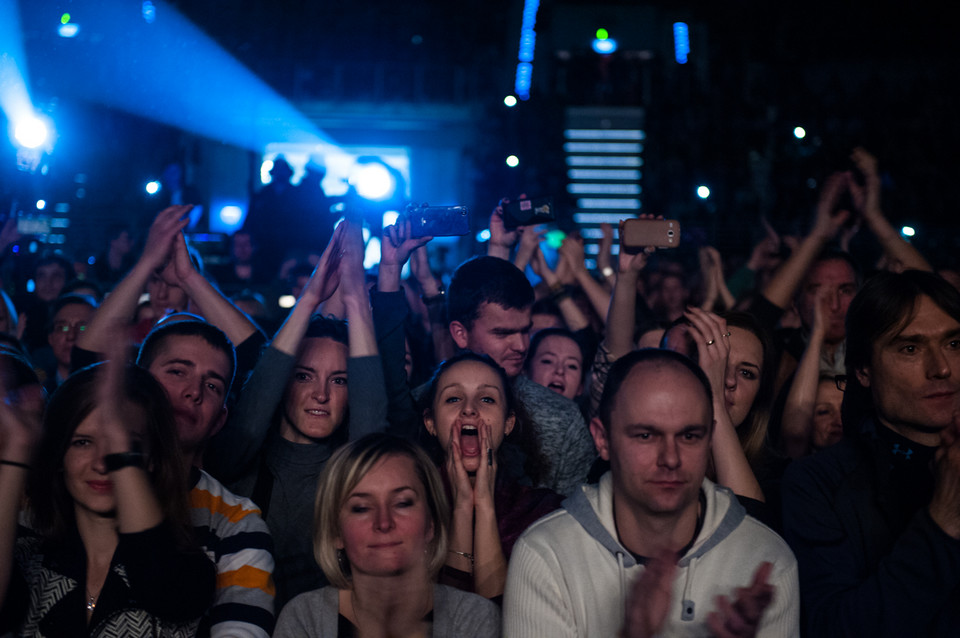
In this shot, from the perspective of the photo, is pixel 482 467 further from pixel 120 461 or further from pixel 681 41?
pixel 681 41

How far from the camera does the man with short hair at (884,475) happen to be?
6.45ft

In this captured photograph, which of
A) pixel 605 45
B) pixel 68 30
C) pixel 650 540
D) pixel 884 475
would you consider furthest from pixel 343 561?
pixel 605 45

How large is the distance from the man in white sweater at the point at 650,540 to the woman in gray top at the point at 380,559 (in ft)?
0.71

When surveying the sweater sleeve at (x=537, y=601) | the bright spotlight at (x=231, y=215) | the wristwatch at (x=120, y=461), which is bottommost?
the sweater sleeve at (x=537, y=601)

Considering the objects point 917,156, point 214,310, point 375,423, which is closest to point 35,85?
point 214,310

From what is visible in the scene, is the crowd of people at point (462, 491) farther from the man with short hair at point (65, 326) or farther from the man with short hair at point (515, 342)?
the man with short hair at point (65, 326)

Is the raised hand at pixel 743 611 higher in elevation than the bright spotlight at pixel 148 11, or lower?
lower

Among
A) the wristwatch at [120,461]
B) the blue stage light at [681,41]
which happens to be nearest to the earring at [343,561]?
the wristwatch at [120,461]

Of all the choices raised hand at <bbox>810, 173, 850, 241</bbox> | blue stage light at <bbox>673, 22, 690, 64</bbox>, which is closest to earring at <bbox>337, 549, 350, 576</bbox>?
raised hand at <bbox>810, 173, 850, 241</bbox>

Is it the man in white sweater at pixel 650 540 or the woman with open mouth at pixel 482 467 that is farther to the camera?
the woman with open mouth at pixel 482 467

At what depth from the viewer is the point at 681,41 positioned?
55.5ft

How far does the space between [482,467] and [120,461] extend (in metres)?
1.03

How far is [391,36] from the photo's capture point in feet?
56.9

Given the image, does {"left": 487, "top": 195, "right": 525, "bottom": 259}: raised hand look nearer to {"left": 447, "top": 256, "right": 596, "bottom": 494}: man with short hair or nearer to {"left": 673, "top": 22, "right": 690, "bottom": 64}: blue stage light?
{"left": 447, "top": 256, "right": 596, "bottom": 494}: man with short hair
